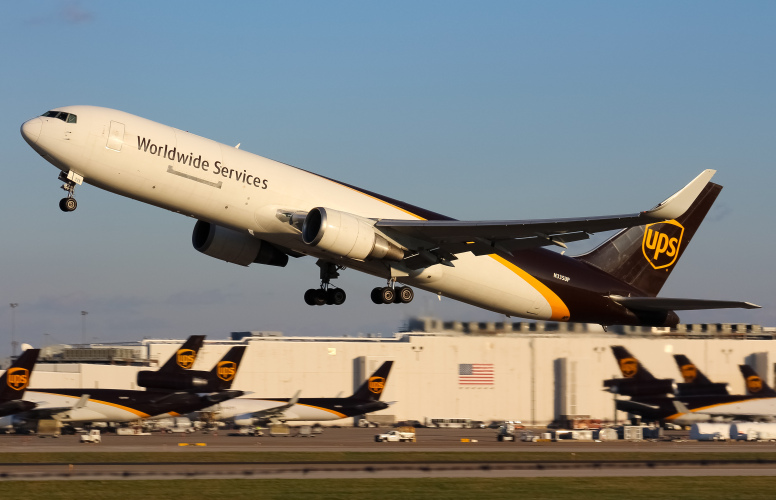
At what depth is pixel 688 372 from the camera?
6266cm

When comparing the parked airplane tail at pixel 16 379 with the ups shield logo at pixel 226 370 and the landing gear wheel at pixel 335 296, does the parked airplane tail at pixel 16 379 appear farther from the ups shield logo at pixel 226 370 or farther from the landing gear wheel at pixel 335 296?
the landing gear wheel at pixel 335 296

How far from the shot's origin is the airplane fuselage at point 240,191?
97.3 ft

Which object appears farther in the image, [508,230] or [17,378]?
[17,378]

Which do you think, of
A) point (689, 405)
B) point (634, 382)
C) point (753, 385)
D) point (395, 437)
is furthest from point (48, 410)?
point (753, 385)

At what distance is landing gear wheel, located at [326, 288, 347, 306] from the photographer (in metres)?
37.1

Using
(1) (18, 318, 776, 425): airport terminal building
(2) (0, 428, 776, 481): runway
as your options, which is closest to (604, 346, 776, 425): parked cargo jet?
(2) (0, 428, 776, 481): runway

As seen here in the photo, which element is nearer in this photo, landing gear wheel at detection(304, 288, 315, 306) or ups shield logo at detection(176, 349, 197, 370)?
landing gear wheel at detection(304, 288, 315, 306)

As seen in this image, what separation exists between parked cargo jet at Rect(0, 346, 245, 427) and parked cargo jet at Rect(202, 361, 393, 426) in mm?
3923

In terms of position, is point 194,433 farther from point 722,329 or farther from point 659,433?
point 722,329

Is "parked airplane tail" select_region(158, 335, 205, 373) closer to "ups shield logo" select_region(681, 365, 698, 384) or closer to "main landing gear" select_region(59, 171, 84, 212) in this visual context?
"main landing gear" select_region(59, 171, 84, 212)

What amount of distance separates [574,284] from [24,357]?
29.3 m

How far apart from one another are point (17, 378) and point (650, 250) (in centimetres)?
3245

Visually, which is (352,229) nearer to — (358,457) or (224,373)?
(358,457)

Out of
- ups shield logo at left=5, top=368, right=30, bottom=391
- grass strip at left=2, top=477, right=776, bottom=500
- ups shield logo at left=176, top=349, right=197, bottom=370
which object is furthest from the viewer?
ups shield logo at left=176, top=349, right=197, bottom=370
